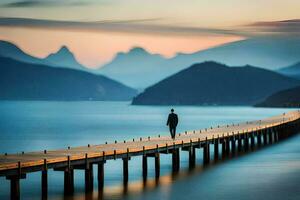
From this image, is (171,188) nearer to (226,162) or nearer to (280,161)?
(226,162)

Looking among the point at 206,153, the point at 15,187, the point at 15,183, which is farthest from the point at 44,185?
the point at 206,153

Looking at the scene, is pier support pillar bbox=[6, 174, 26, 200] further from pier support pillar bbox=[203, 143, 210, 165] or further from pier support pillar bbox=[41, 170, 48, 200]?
pier support pillar bbox=[203, 143, 210, 165]

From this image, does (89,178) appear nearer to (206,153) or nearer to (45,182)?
(45,182)

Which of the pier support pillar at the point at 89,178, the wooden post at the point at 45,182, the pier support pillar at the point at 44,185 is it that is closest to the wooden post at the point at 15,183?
the wooden post at the point at 45,182

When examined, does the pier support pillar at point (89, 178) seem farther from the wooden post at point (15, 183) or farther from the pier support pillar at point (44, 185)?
the wooden post at point (15, 183)

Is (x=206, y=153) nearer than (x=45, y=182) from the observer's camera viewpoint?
No

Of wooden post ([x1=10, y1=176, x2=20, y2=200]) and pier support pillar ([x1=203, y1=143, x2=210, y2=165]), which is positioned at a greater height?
pier support pillar ([x1=203, y1=143, x2=210, y2=165])

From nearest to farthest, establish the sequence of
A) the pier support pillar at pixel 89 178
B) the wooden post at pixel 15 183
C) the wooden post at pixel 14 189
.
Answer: the wooden post at pixel 15 183 → the wooden post at pixel 14 189 → the pier support pillar at pixel 89 178

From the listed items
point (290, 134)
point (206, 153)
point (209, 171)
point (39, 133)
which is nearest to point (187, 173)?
point (209, 171)

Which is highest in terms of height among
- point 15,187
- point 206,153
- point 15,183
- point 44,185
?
point 206,153

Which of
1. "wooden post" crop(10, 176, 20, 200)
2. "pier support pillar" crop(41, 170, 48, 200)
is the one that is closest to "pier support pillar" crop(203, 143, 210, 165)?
"pier support pillar" crop(41, 170, 48, 200)

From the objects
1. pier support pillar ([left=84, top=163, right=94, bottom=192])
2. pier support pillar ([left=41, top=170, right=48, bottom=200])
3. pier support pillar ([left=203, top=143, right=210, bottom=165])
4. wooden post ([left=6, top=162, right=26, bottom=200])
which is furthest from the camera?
pier support pillar ([left=203, top=143, right=210, bottom=165])

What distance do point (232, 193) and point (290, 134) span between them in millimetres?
55322

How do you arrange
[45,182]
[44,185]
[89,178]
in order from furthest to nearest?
1. [89,178]
2. [44,185]
3. [45,182]
